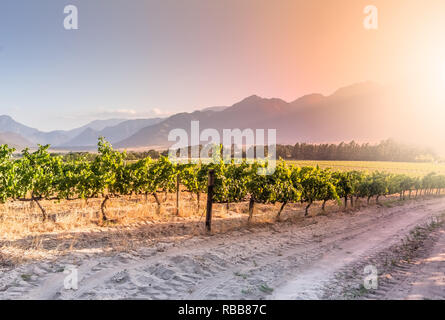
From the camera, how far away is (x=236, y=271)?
8.55m

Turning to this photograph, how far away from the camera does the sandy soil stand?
6922 millimetres

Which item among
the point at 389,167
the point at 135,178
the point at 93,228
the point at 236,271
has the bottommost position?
the point at 236,271

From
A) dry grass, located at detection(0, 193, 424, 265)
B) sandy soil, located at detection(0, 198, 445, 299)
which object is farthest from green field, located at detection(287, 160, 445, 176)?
sandy soil, located at detection(0, 198, 445, 299)

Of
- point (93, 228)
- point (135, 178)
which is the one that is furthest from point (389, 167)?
point (93, 228)

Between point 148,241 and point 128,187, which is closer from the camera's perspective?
point 148,241

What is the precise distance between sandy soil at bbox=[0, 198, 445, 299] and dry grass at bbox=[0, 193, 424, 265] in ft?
2.55

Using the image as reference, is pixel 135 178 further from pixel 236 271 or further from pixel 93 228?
pixel 236 271

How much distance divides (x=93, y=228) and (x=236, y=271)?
796 cm

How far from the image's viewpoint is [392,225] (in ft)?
59.8

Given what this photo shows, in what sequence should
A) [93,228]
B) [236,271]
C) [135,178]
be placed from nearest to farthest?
[236,271]
[93,228]
[135,178]
